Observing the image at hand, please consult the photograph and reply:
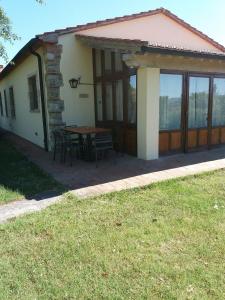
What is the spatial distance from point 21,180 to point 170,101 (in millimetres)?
4332

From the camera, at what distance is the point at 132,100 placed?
7.28 m

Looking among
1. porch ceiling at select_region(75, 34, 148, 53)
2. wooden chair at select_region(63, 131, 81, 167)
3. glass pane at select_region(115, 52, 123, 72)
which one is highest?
porch ceiling at select_region(75, 34, 148, 53)

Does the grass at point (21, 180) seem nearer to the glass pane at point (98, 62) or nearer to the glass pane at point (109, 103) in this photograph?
the glass pane at point (109, 103)

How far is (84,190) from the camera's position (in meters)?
4.91

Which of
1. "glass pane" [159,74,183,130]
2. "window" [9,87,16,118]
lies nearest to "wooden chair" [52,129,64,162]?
"glass pane" [159,74,183,130]

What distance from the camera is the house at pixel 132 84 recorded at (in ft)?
22.3

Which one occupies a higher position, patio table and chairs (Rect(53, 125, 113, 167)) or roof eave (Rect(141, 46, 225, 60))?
roof eave (Rect(141, 46, 225, 60))

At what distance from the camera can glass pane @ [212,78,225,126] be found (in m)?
8.16

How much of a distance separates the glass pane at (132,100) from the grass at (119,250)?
3.25m

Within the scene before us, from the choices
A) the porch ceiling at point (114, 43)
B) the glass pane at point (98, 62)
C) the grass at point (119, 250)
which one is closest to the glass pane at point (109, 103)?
the glass pane at point (98, 62)

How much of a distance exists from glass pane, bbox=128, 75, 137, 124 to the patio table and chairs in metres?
0.74

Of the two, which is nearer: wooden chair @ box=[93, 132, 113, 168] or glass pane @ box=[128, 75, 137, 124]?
wooden chair @ box=[93, 132, 113, 168]

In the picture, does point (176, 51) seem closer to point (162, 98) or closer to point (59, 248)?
point (162, 98)

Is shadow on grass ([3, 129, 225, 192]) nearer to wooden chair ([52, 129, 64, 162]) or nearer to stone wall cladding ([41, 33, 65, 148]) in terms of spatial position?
wooden chair ([52, 129, 64, 162])
